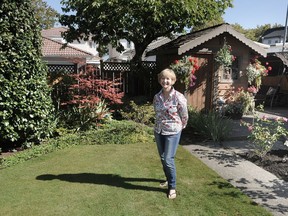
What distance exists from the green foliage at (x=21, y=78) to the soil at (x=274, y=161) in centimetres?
494

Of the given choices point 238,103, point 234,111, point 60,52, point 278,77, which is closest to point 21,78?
point 234,111

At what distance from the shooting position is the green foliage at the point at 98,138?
6625 mm

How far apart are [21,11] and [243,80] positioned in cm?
790

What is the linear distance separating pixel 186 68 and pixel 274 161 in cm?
458

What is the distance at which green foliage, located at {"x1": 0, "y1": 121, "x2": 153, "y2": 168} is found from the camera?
6.62 m

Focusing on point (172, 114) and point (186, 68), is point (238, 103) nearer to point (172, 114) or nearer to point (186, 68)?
point (186, 68)

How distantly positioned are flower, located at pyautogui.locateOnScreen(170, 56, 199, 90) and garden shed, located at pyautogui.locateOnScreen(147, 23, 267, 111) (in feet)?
1.04

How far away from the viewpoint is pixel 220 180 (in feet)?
16.3

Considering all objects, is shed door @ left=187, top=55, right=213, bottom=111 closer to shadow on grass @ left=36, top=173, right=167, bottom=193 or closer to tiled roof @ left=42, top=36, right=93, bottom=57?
shadow on grass @ left=36, top=173, right=167, bottom=193

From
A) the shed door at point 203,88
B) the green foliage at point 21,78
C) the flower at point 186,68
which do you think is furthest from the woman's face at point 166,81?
the shed door at point 203,88

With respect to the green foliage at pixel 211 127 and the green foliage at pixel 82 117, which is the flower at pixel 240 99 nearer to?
the green foliage at pixel 211 127

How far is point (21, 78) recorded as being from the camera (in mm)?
6355

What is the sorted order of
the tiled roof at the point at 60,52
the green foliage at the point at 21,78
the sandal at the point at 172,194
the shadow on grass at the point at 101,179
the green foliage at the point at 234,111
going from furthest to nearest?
the tiled roof at the point at 60,52
the green foliage at the point at 234,111
the green foliage at the point at 21,78
the shadow on grass at the point at 101,179
the sandal at the point at 172,194

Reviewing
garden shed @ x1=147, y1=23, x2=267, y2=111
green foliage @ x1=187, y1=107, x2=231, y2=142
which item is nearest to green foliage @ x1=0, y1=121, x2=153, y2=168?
green foliage @ x1=187, y1=107, x2=231, y2=142
